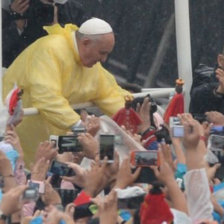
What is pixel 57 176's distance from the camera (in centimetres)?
1027

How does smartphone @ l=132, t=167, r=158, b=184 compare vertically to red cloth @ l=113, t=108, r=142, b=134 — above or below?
above

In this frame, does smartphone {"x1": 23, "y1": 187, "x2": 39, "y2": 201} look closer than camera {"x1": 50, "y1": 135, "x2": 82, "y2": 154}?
Yes

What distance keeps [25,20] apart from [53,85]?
4.10 feet

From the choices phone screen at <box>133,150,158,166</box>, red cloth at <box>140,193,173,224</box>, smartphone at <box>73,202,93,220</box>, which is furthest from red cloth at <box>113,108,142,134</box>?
red cloth at <box>140,193,173,224</box>

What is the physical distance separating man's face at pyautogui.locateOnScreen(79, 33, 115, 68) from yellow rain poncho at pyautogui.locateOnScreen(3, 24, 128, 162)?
0.28 feet

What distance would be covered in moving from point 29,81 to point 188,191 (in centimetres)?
300

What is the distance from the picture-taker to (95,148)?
1031cm

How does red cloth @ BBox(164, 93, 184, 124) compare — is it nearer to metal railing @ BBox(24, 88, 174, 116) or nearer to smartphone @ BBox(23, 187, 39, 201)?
metal railing @ BBox(24, 88, 174, 116)

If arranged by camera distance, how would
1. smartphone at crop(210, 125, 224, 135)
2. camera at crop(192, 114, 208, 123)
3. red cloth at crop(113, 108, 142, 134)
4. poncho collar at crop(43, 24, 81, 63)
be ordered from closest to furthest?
smartphone at crop(210, 125, 224, 135), camera at crop(192, 114, 208, 123), red cloth at crop(113, 108, 142, 134), poncho collar at crop(43, 24, 81, 63)

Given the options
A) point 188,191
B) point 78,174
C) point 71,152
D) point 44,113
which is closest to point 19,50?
point 44,113

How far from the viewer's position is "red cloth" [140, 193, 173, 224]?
8.41 metres

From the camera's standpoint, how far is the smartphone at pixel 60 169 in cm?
1007

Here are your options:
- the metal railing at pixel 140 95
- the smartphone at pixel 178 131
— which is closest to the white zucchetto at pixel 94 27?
the metal railing at pixel 140 95

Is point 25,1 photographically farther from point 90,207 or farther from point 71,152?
point 90,207
